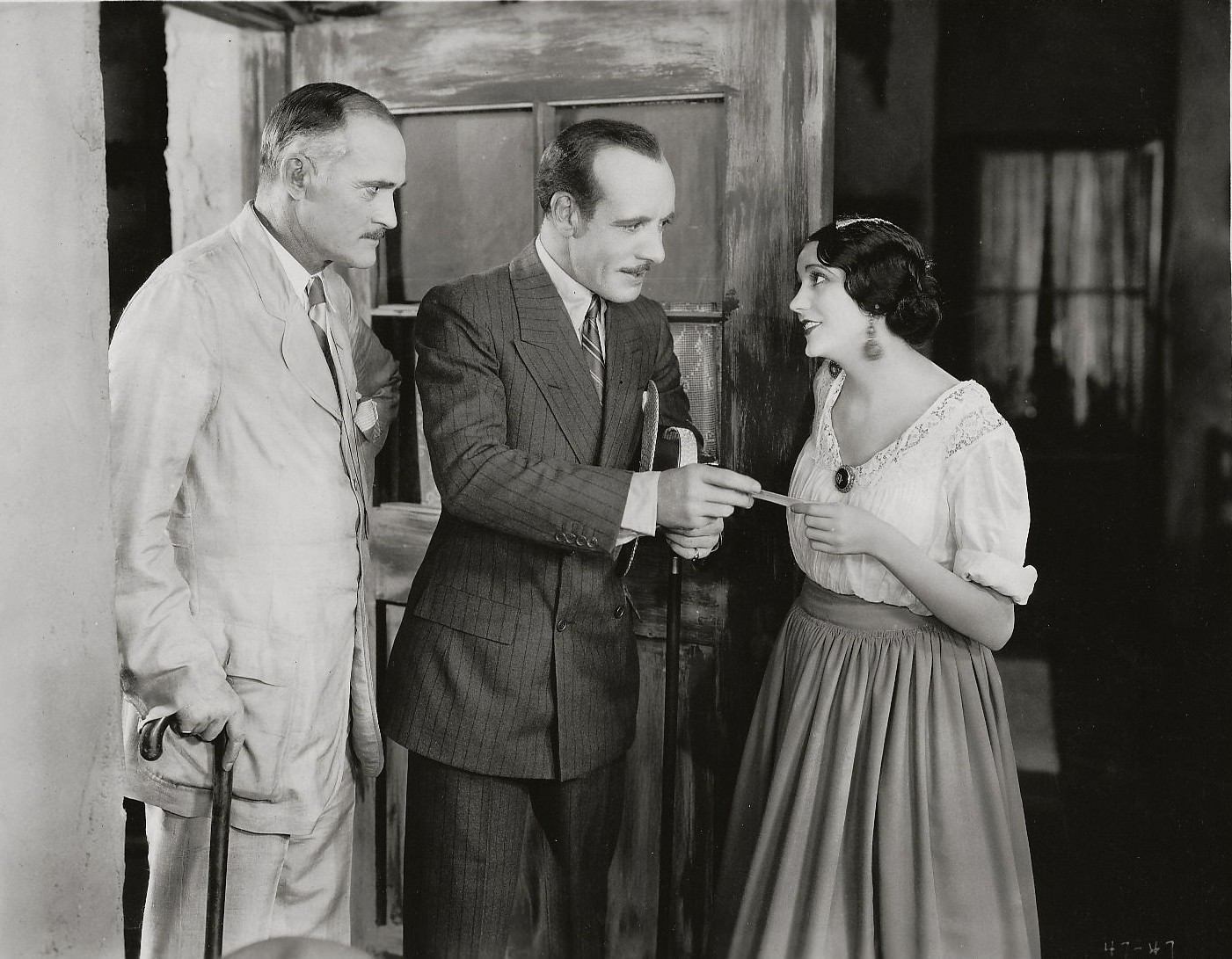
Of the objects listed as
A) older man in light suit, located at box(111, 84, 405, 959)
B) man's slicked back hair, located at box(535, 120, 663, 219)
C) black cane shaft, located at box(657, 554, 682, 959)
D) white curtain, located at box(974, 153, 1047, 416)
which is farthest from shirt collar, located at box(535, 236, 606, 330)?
white curtain, located at box(974, 153, 1047, 416)

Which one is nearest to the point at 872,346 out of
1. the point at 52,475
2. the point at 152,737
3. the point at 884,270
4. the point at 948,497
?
the point at 884,270

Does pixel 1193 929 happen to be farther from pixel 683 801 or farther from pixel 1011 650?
pixel 683 801

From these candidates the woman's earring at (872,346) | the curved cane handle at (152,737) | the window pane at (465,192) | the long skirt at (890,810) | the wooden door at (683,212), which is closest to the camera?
the curved cane handle at (152,737)

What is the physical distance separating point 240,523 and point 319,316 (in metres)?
0.44

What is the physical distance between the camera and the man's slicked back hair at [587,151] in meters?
2.08

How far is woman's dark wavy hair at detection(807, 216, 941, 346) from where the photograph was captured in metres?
2.10

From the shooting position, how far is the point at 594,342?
2217mm

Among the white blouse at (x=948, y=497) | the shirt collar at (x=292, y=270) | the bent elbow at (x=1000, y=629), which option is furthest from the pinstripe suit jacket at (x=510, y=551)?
the bent elbow at (x=1000, y=629)

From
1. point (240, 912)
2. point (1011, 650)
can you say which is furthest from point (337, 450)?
point (1011, 650)

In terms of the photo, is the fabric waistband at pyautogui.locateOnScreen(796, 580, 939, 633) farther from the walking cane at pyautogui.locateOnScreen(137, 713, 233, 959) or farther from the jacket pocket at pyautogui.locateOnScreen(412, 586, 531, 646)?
the walking cane at pyautogui.locateOnScreen(137, 713, 233, 959)

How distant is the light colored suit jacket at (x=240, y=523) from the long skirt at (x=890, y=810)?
919 millimetres

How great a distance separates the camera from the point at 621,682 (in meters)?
2.25

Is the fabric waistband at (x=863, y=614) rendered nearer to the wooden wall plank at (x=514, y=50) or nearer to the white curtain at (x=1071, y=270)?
the white curtain at (x=1071, y=270)

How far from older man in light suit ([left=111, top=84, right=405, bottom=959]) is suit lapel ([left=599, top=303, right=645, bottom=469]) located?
19.7 inches
